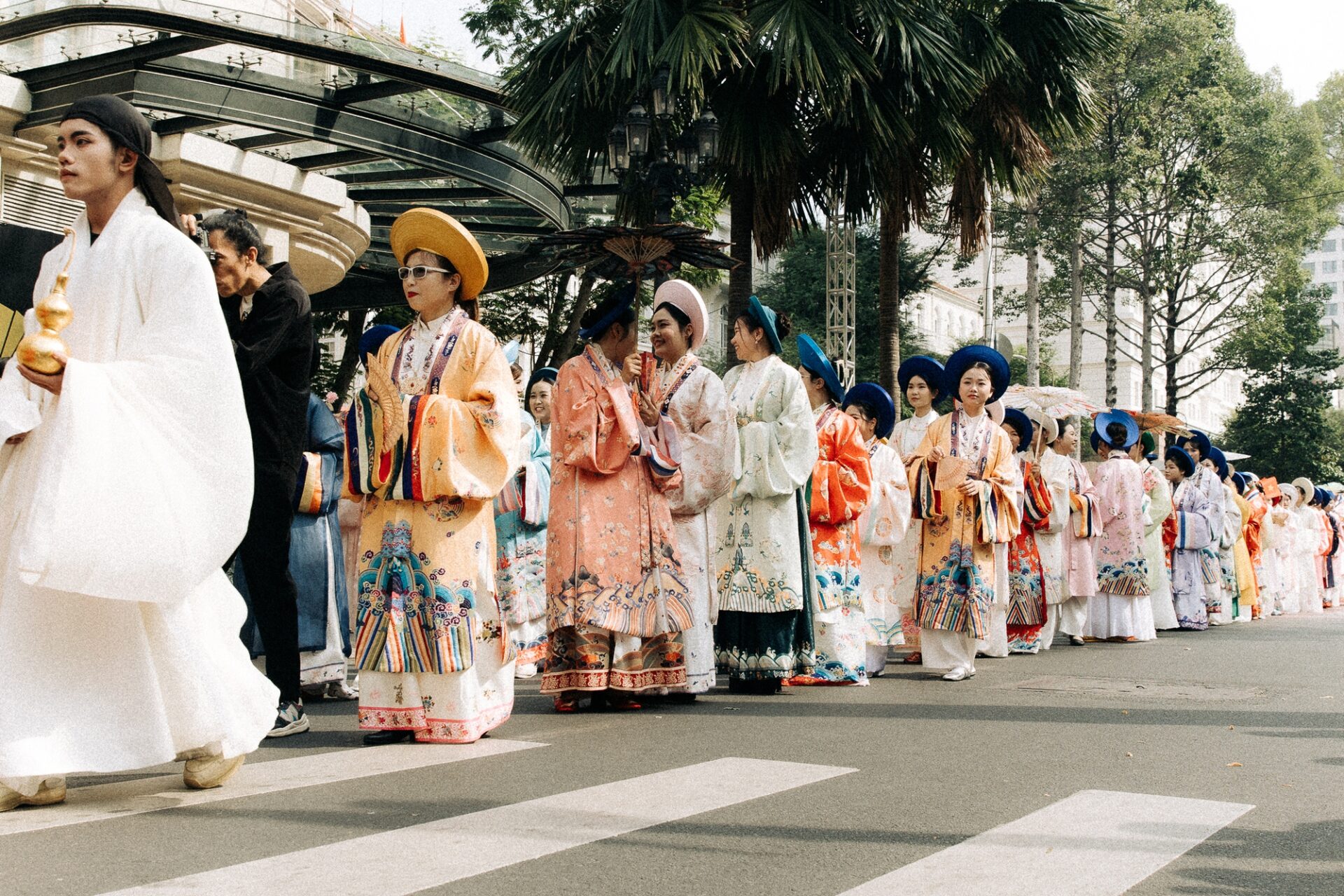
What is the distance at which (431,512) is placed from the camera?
17.8 ft

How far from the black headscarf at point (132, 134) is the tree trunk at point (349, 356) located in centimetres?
1672

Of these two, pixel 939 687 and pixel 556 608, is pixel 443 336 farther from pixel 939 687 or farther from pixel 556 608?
pixel 939 687

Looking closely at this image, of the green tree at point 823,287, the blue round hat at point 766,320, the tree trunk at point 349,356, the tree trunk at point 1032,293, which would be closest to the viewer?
the blue round hat at point 766,320

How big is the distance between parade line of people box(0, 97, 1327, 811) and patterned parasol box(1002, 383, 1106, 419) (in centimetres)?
187

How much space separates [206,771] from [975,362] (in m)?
5.86

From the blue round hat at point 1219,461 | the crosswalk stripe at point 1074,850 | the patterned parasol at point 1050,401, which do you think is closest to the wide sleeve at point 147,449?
the crosswalk stripe at point 1074,850

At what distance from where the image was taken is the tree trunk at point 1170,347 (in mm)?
35750

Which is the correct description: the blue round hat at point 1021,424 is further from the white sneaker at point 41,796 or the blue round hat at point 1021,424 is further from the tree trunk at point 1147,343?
the tree trunk at point 1147,343

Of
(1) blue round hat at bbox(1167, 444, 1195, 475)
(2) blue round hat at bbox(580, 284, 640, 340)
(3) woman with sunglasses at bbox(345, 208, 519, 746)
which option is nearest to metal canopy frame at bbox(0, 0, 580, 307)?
(2) blue round hat at bbox(580, 284, 640, 340)

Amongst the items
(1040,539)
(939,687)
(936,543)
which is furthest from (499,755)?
(1040,539)

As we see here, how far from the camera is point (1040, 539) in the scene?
12539 millimetres

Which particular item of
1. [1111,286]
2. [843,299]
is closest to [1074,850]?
[843,299]

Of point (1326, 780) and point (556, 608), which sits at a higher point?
point (556, 608)

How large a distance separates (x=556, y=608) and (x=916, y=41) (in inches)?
351
